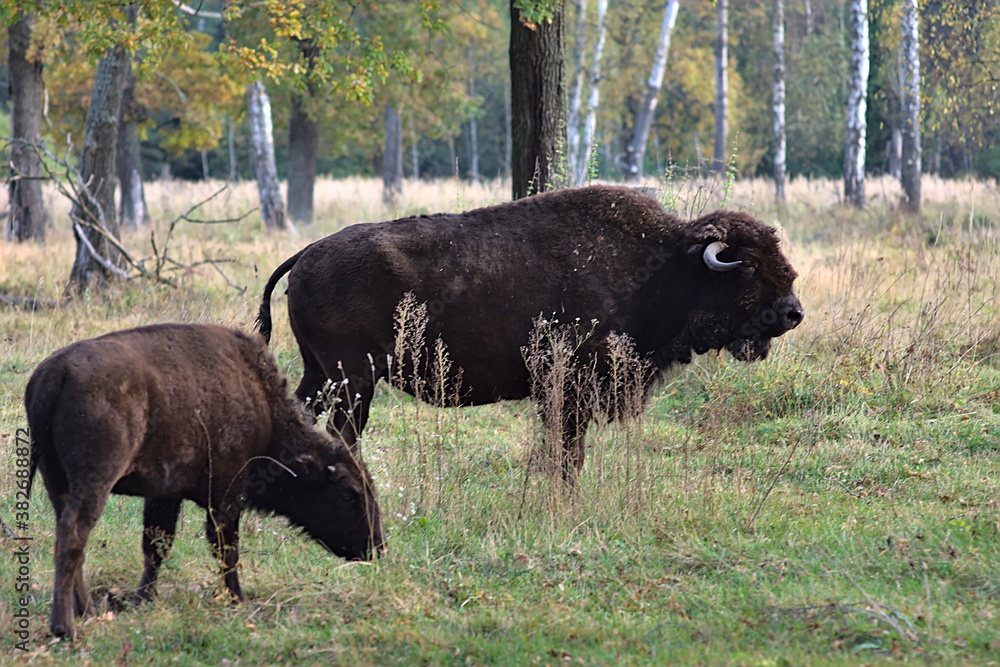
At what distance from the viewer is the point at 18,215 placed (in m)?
16.6

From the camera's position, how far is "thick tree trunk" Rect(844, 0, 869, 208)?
1825cm

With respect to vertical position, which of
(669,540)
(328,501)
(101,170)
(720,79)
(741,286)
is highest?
(720,79)

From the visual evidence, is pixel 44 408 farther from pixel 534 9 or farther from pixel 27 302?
pixel 27 302

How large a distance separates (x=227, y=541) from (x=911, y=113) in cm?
1819

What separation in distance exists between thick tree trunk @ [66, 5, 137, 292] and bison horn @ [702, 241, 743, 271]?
8.50 metres

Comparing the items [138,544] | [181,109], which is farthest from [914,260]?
[181,109]

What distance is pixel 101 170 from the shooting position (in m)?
12.5

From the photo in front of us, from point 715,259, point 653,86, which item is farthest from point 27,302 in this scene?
point 653,86

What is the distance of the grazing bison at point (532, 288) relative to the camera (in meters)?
6.12

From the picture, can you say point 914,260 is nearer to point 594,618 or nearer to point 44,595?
point 594,618

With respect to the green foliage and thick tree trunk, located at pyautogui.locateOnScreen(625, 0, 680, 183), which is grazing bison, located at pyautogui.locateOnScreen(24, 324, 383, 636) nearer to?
the green foliage

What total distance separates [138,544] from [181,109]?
20971 mm

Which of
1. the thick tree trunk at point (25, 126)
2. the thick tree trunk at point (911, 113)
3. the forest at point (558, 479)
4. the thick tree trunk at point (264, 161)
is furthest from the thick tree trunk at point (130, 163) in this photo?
the thick tree trunk at point (911, 113)

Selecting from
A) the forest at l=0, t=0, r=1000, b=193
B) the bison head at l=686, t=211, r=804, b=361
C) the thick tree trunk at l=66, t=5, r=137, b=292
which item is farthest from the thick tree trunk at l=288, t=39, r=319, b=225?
the bison head at l=686, t=211, r=804, b=361
